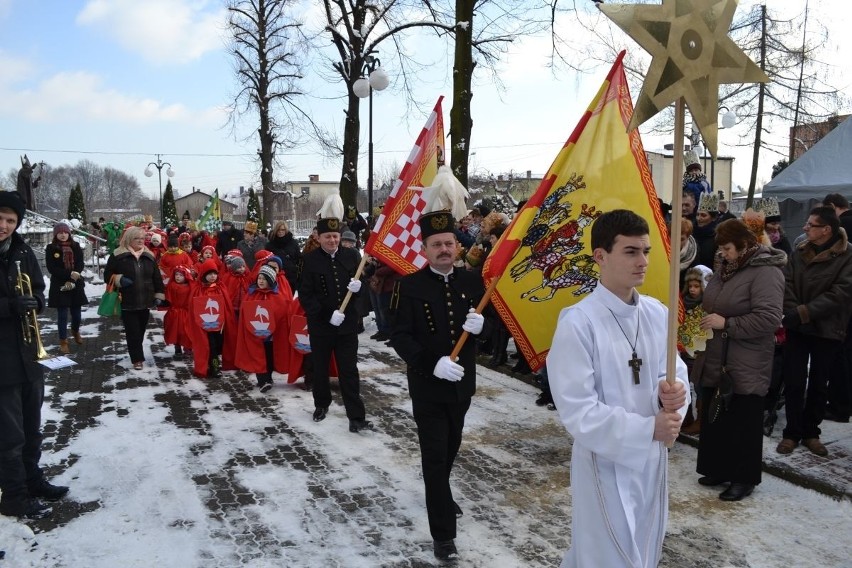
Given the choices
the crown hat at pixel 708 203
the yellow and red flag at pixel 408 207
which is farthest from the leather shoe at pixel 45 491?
the crown hat at pixel 708 203

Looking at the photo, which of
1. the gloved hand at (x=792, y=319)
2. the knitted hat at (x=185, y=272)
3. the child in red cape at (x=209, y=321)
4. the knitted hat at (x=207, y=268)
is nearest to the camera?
the gloved hand at (x=792, y=319)

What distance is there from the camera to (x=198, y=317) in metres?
8.80

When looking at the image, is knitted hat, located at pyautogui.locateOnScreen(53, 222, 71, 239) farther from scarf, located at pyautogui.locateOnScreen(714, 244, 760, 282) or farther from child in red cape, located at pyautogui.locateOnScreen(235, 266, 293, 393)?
scarf, located at pyautogui.locateOnScreen(714, 244, 760, 282)

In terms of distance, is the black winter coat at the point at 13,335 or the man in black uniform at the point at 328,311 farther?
the man in black uniform at the point at 328,311

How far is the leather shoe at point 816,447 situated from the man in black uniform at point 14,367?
19.8ft

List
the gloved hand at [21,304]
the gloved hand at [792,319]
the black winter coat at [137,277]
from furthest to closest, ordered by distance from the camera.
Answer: the black winter coat at [137,277] → the gloved hand at [792,319] → the gloved hand at [21,304]

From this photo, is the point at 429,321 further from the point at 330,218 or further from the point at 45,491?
the point at 45,491

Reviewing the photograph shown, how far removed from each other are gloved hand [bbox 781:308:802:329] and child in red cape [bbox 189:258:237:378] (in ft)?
21.7

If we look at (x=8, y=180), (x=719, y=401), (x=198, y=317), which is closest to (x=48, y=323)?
(x=198, y=317)

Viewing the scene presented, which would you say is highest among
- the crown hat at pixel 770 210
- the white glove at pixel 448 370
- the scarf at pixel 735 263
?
the crown hat at pixel 770 210

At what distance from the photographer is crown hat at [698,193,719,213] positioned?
7.26m

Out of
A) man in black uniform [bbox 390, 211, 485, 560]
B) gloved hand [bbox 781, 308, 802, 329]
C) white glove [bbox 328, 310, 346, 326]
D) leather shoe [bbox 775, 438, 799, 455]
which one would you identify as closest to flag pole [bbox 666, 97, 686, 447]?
man in black uniform [bbox 390, 211, 485, 560]

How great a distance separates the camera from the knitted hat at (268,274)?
27.8ft

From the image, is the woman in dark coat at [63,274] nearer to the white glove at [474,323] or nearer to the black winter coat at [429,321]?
the black winter coat at [429,321]
